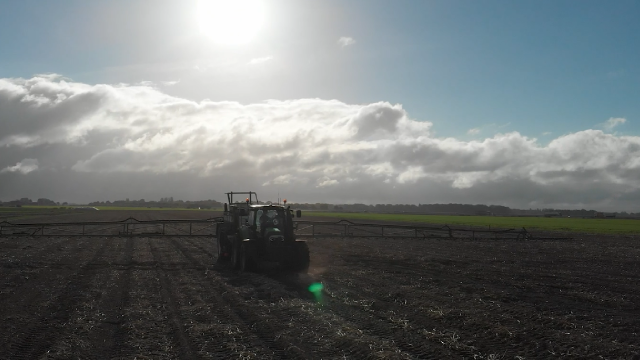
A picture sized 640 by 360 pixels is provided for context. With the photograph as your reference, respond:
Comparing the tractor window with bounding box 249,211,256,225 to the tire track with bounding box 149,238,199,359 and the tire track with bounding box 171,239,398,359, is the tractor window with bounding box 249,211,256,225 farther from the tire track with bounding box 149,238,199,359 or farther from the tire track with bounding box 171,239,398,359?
the tire track with bounding box 171,239,398,359

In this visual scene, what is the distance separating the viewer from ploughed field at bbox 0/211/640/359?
9.05 metres

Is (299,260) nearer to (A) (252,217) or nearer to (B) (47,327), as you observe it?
(A) (252,217)

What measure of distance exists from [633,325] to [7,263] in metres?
23.4

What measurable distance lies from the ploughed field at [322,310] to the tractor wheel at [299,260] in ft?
2.20

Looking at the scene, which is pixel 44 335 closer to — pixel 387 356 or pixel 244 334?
pixel 244 334

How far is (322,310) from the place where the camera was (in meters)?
12.3

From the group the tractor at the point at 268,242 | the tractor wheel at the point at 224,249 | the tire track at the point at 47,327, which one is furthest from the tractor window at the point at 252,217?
the tire track at the point at 47,327

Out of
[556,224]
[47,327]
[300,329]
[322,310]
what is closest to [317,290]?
[322,310]

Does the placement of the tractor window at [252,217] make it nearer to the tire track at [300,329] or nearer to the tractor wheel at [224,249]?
the tractor wheel at [224,249]

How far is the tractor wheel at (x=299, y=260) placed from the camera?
753 inches

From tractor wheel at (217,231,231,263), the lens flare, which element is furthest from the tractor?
the lens flare

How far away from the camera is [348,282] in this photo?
16844mm

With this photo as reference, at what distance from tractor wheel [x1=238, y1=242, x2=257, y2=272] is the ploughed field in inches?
17.3

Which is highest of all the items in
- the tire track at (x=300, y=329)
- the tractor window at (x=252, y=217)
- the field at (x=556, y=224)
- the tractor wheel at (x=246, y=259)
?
the tractor window at (x=252, y=217)
